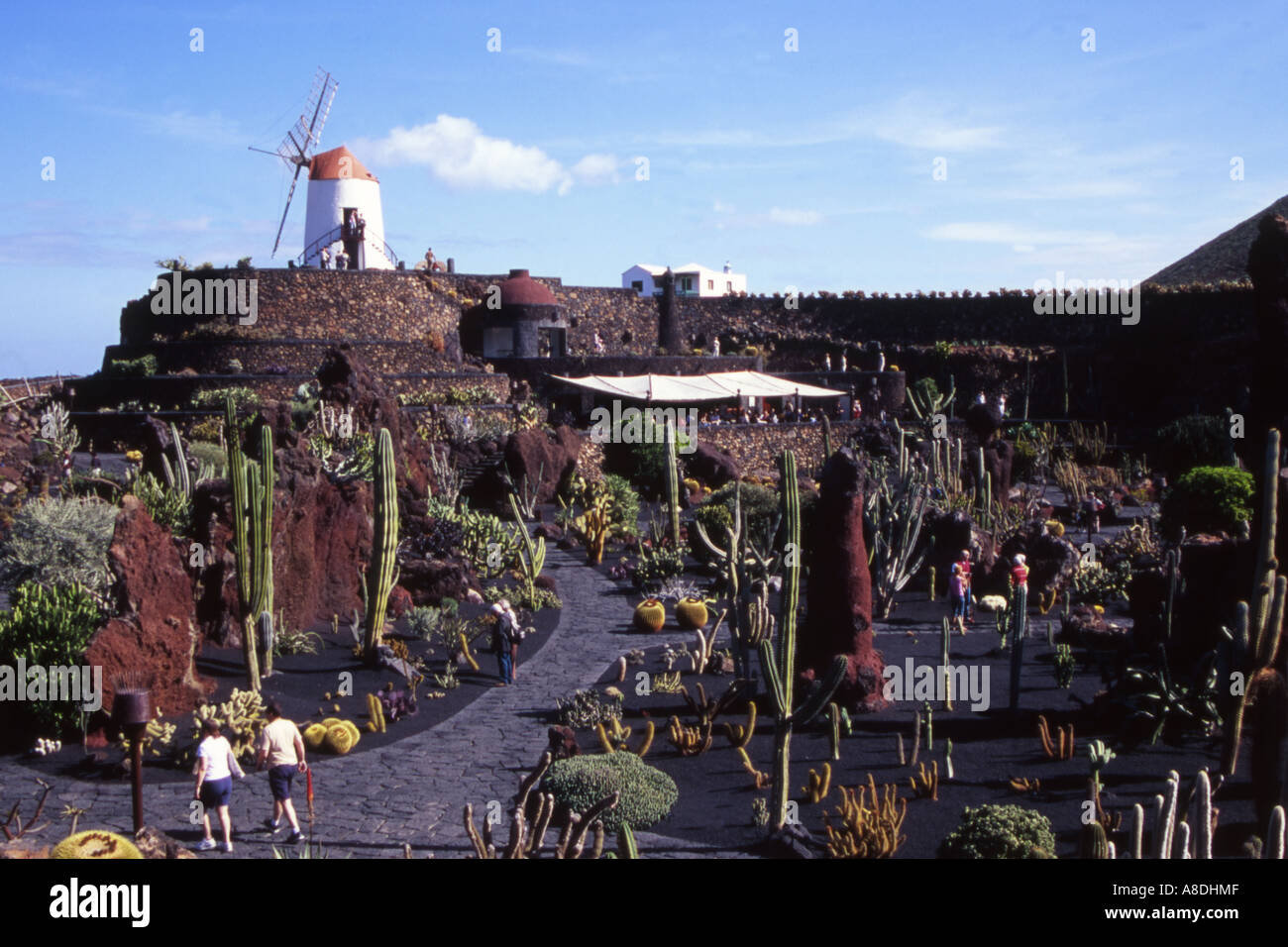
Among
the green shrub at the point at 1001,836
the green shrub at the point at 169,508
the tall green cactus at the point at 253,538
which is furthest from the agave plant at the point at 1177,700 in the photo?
the green shrub at the point at 169,508

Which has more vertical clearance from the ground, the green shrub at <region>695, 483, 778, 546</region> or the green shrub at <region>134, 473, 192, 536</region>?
the green shrub at <region>134, 473, 192, 536</region>

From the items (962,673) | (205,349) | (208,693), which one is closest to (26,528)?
(208,693)

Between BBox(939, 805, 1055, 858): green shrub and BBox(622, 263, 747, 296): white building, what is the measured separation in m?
48.2

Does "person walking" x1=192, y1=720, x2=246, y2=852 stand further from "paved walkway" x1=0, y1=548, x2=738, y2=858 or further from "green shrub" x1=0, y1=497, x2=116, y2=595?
"green shrub" x1=0, y1=497, x2=116, y2=595

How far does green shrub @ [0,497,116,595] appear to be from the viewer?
47.1 ft

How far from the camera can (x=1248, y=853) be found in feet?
26.3

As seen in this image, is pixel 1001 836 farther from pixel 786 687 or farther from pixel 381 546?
pixel 381 546

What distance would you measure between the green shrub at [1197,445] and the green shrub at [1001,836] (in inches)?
814

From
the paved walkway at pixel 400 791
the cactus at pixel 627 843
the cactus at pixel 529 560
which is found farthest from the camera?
the cactus at pixel 529 560

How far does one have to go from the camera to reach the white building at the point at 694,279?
57531mm

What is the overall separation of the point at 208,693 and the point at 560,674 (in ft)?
13.6

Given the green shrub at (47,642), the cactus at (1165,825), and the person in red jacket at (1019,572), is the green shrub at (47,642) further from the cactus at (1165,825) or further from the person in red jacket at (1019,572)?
the person in red jacket at (1019,572)

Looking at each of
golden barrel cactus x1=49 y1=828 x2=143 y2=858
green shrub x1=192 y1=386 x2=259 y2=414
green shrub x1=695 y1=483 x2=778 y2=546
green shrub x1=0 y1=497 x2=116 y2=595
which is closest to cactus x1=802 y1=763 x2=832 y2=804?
golden barrel cactus x1=49 y1=828 x2=143 y2=858
